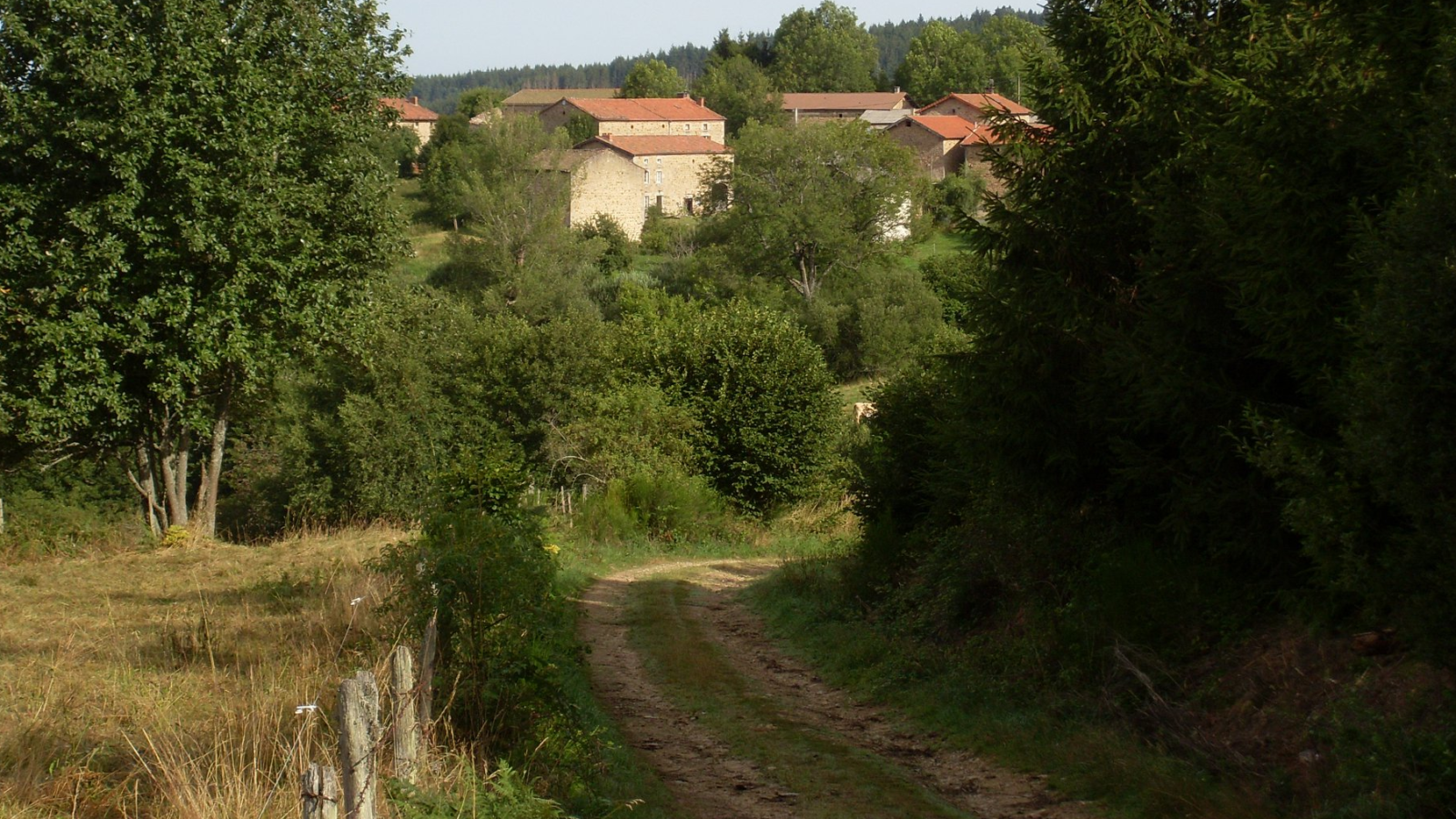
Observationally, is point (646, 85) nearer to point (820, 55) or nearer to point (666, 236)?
point (820, 55)

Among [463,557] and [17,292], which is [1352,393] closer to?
[463,557]

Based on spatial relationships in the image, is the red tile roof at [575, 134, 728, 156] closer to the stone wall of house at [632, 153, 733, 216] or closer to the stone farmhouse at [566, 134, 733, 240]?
the stone farmhouse at [566, 134, 733, 240]

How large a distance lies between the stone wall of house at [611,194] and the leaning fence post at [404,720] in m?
71.4

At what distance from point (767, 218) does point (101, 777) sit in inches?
2129

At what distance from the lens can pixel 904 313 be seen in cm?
5600

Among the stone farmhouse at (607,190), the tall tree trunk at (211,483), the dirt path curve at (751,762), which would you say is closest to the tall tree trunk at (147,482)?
the tall tree trunk at (211,483)

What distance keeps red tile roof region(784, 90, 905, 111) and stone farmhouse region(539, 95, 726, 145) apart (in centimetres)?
1271

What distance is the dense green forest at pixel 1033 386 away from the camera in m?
6.39

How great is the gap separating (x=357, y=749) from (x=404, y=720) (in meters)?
1.22

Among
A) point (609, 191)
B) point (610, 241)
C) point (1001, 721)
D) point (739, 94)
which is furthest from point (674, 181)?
point (1001, 721)

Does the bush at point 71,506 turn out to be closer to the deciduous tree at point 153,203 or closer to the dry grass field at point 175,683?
the deciduous tree at point 153,203

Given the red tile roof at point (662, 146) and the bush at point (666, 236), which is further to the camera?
the red tile roof at point (662, 146)

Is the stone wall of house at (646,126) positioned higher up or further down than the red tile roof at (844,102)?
further down

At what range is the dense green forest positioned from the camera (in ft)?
21.0
